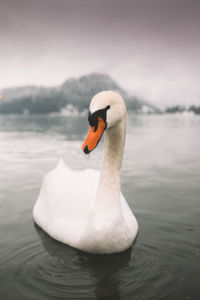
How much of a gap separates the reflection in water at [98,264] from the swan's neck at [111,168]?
30.0 inches

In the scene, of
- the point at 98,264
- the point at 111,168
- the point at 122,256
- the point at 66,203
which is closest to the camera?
the point at 98,264

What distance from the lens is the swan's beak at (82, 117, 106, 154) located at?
4.34 metres

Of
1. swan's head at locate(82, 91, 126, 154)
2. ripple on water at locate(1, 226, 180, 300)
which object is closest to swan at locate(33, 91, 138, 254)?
swan's head at locate(82, 91, 126, 154)

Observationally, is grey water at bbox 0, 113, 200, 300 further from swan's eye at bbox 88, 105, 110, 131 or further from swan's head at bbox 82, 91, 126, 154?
swan's eye at bbox 88, 105, 110, 131

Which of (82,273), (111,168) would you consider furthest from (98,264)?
(111,168)

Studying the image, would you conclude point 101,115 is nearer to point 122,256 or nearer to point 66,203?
point 66,203

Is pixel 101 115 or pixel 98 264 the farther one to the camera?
pixel 98 264

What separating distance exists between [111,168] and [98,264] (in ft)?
4.41

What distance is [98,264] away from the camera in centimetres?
486

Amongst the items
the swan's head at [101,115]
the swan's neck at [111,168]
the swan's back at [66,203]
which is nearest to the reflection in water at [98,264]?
the swan's back at [66,203]

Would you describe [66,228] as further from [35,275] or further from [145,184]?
[145,184]

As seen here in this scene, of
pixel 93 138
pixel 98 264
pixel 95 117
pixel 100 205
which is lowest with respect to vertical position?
pixel 98 264

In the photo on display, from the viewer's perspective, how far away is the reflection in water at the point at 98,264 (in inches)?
167

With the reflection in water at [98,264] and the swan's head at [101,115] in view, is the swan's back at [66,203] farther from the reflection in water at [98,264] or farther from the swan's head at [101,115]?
the swan's head at [101,115]
